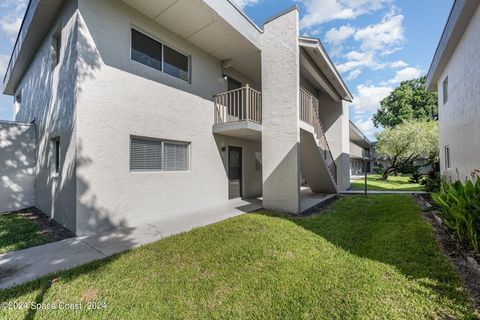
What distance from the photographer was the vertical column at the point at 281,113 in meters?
6.89

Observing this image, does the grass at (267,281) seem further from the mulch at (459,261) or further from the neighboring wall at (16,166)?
the neighboring wall at (16,166)

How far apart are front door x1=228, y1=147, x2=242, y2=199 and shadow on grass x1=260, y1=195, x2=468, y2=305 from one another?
291cm

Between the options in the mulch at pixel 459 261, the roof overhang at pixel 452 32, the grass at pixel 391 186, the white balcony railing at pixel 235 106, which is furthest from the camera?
the grass at pixel 391 186

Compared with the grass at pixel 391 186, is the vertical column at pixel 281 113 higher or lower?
higher

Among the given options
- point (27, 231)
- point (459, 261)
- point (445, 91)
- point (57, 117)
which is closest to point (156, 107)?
point (57, 117)

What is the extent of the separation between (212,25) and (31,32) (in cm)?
590

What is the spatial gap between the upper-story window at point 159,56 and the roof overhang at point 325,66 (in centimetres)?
413

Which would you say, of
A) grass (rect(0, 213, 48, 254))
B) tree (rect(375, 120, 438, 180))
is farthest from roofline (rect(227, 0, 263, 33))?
tree (rect(375, 120, 438, 180))

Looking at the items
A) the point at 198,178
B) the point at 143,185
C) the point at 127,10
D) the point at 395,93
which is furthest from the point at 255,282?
the point at 395,93

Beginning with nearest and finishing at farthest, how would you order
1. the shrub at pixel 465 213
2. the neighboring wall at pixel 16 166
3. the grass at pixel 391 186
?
the shrub at pixel 465 213 → the neighboring wall at pixel 16 166 → the grass at pixel 391 186

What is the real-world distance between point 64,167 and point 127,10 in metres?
4.53

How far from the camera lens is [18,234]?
16.7ft

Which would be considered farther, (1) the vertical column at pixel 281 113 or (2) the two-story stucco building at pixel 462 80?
(1) the vertical column at pixel 281 113

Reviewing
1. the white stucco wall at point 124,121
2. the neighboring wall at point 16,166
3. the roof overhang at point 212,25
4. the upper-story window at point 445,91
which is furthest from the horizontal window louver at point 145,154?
the upper-story window at point 445,91
